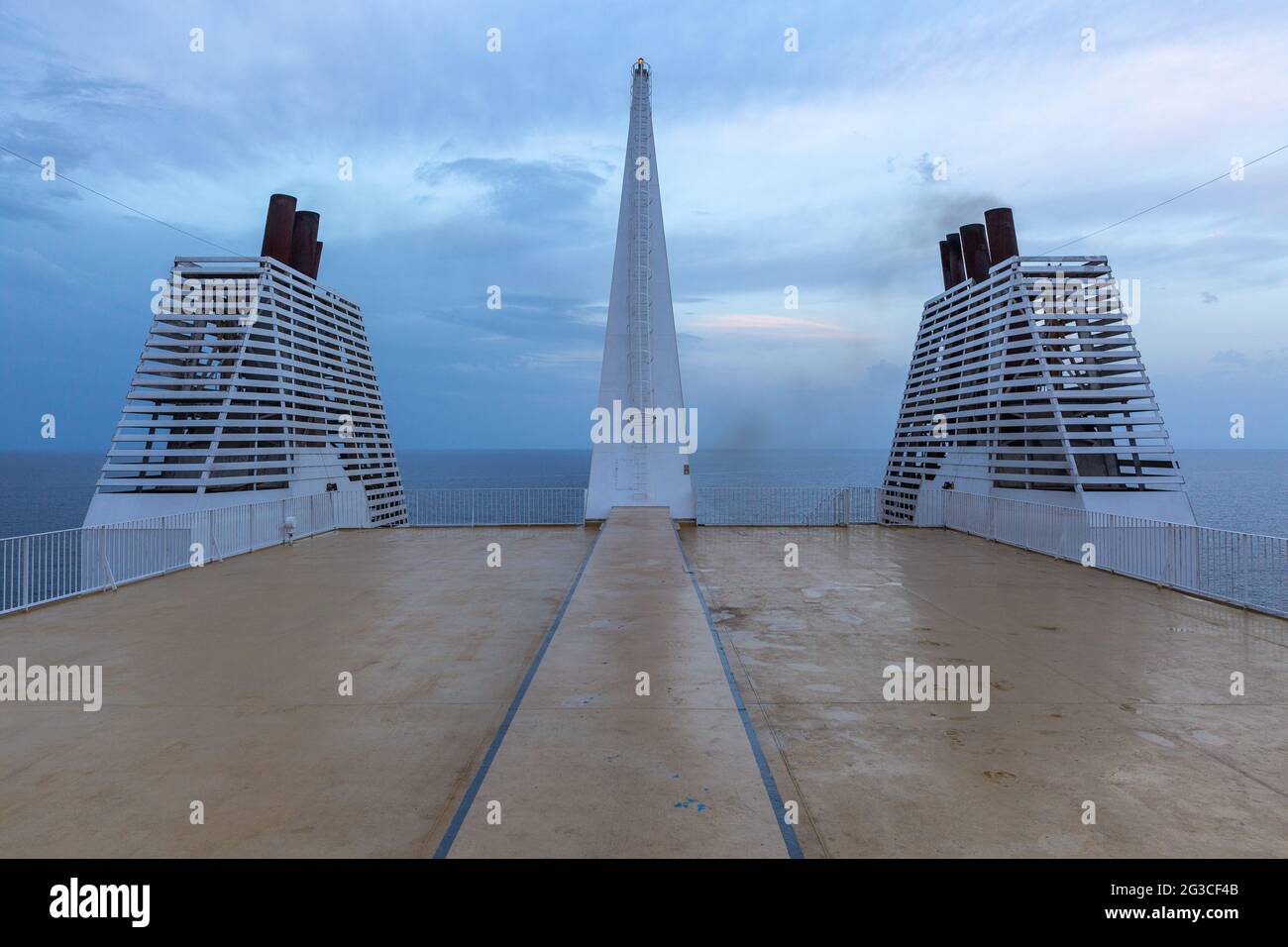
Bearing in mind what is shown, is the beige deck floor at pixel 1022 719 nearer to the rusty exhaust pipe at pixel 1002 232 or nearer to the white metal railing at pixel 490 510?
the rusty exhaust pipe at pixel 1002 232

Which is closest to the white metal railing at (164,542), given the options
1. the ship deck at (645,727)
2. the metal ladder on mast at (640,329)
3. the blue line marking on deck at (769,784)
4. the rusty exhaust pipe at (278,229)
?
the ship deck at (645,727)

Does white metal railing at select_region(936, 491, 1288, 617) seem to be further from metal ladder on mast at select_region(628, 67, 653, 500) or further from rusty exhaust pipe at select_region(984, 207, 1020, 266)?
rusty exhaust pipe at select_region(984, 207, 1020, 266)

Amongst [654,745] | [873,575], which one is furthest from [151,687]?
[873,575]

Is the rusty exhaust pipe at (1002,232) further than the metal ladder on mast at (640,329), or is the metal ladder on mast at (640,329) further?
the rusty exhaust pipe at (1002,232)

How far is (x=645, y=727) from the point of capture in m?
5.25

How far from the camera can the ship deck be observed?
4152 millimetres

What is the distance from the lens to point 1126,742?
554 centimetres

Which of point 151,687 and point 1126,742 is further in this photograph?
point 151,687

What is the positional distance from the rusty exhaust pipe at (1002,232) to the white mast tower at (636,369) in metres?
13.1

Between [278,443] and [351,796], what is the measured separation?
2304 centimetres

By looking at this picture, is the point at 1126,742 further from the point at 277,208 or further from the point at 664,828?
the point at 277,208

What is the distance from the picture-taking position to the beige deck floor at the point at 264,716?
14.3 feet

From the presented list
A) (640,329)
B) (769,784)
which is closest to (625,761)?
(769,784)

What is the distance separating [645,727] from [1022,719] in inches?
126
